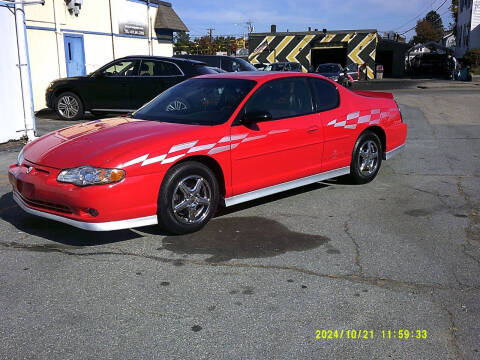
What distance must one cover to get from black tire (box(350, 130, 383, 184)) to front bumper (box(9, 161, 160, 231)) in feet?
10.1

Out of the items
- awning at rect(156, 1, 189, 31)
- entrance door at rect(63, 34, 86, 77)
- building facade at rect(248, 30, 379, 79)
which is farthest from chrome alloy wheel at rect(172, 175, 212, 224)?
building facade at rect(248, 30, 379, 79)

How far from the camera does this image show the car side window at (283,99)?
5.55 meters

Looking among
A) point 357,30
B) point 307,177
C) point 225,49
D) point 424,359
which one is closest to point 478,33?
point 357,30

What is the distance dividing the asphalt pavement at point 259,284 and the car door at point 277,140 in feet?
1.43

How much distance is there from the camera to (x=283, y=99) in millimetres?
5816

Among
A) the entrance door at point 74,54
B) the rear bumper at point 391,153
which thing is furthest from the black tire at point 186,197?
the entrance door at point 74,54

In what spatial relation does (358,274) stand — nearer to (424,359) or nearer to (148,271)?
(424,359)

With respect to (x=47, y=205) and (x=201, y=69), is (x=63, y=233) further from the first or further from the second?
(x=201, y=69)

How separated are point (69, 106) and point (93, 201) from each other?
9.51 m

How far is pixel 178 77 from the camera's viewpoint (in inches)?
497

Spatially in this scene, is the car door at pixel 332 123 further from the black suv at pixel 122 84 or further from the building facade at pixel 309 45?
the building facade at pixel 309 45

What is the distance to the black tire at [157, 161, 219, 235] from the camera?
15.4 ft

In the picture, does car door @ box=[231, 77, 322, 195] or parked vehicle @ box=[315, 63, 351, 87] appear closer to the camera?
car door @ box=[231, 77, 322, 195]

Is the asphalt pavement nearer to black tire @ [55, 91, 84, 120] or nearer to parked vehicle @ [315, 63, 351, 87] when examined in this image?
black tire @ [55, 91, 84, 120]
